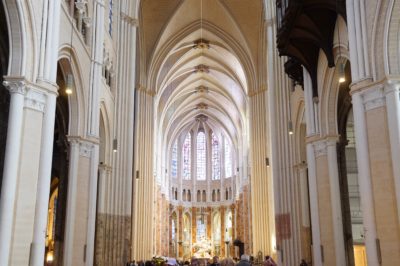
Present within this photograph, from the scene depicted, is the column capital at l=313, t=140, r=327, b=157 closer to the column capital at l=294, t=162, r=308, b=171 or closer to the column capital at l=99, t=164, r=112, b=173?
the column capital at l=294, t=162, r=308, b=171

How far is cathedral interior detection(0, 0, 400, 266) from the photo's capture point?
10602mm

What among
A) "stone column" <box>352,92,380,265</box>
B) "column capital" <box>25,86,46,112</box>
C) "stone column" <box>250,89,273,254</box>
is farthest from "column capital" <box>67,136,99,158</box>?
"stone column" <box>250,89,273,254</box>

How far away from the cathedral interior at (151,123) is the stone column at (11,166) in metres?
0.03

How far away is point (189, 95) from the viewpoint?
4666 cm

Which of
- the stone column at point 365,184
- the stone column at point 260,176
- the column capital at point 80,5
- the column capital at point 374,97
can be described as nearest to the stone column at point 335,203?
the stone column at point 365,184

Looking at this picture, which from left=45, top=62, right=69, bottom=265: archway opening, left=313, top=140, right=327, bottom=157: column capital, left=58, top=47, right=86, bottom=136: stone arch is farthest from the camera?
left=45, top=62, right=69, bottom=265: archway opening

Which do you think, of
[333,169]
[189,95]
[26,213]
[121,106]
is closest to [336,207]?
[333,169]

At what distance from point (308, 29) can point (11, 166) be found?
9423 millimetres

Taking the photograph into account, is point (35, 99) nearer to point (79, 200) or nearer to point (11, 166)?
point (11, 166)

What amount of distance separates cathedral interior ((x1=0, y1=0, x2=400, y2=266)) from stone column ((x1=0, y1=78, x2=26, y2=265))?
3 centimetres

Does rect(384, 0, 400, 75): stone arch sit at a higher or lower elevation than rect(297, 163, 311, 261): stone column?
higher

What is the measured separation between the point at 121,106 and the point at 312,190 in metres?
9.71

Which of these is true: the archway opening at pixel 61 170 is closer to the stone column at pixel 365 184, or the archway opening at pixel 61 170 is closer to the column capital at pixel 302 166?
the column capital at pixel 302 166

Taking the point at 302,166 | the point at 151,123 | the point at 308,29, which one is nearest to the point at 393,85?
the point at 308,29
